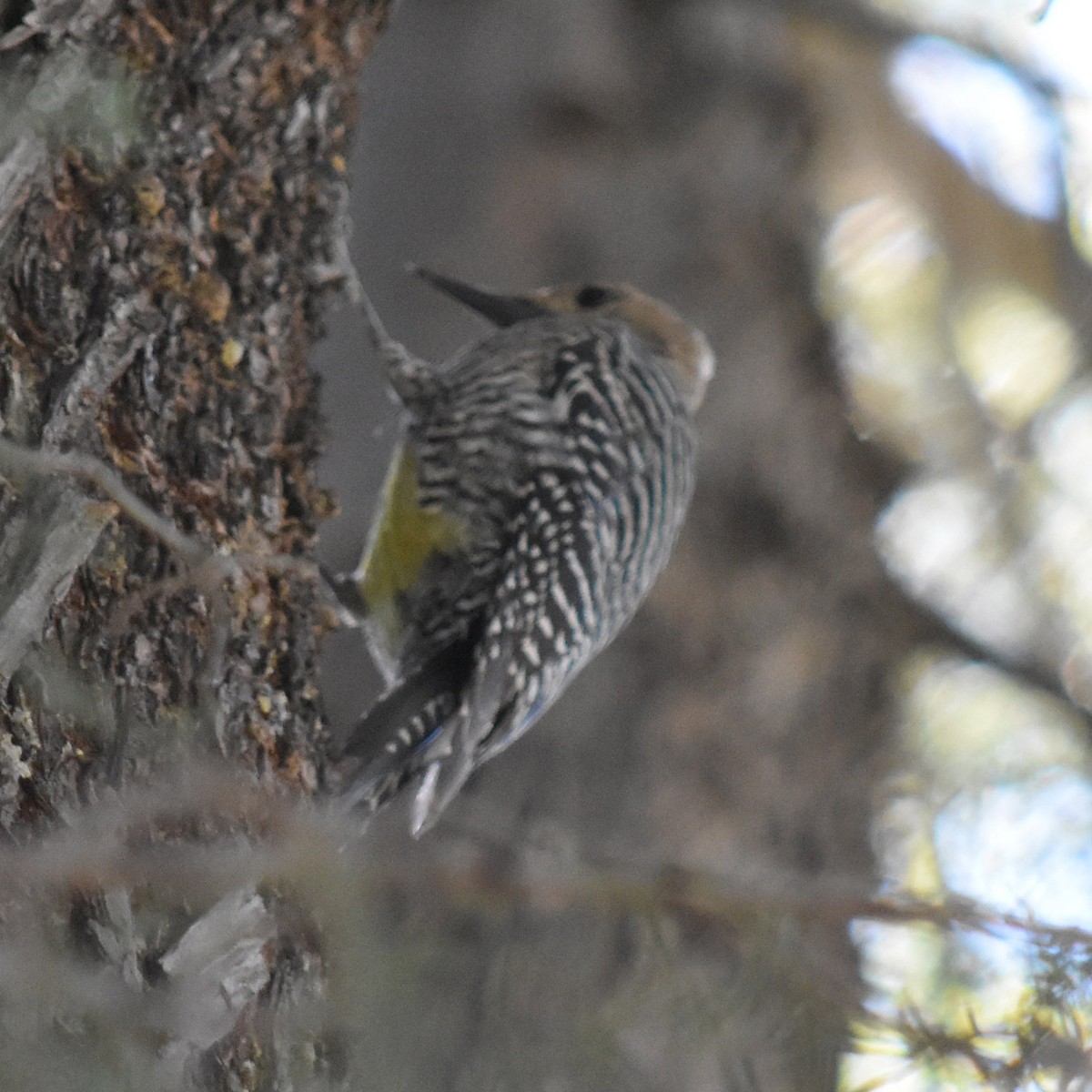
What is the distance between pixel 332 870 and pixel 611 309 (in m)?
2.89

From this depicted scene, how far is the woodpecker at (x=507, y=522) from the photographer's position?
3043 mm

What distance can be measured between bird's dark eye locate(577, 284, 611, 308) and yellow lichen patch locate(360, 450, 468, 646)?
2.45ft

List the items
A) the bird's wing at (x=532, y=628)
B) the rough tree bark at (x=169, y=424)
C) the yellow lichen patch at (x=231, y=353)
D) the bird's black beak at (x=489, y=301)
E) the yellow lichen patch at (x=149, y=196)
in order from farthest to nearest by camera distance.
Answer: the bird's black beak at (x=489, y=301) < the bird's wing at (x=532, y=628) < the yellow lichen patch at (x=231, y=353) < the yellow lichen patch at (x=149, y=196) < the rough tree bark at (x=169, y=424)

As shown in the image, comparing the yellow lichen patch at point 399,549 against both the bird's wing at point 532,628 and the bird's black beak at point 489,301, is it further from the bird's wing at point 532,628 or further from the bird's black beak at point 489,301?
the bird's black beak at point 489,301

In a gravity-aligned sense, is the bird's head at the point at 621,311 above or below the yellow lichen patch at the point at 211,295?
Answer: below

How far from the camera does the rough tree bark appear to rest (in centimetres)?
181

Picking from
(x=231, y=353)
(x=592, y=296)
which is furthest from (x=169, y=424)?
(x=592, y=296)

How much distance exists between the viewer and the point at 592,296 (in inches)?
154

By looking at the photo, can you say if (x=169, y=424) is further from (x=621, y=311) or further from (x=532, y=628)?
(x=621, y=311)

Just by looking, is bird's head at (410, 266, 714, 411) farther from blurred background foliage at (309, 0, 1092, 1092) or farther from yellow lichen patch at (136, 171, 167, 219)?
yellow lichen patch at (136, 171, 167, 219)

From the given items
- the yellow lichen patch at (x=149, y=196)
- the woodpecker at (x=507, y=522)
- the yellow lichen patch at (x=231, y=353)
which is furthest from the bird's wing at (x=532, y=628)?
the yellow lichen patch at (x=149, y=196)

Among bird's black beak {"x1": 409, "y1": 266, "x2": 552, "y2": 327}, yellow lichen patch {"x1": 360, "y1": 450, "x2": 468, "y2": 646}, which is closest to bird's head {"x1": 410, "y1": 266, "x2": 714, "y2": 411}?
bird's black beak {"x1": 409, "y1": 266, "x2": 552, "y2": 327}

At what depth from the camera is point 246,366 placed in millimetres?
2330

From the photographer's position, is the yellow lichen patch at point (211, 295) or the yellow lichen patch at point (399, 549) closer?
the yellow lichen patch at point (211, 295)
